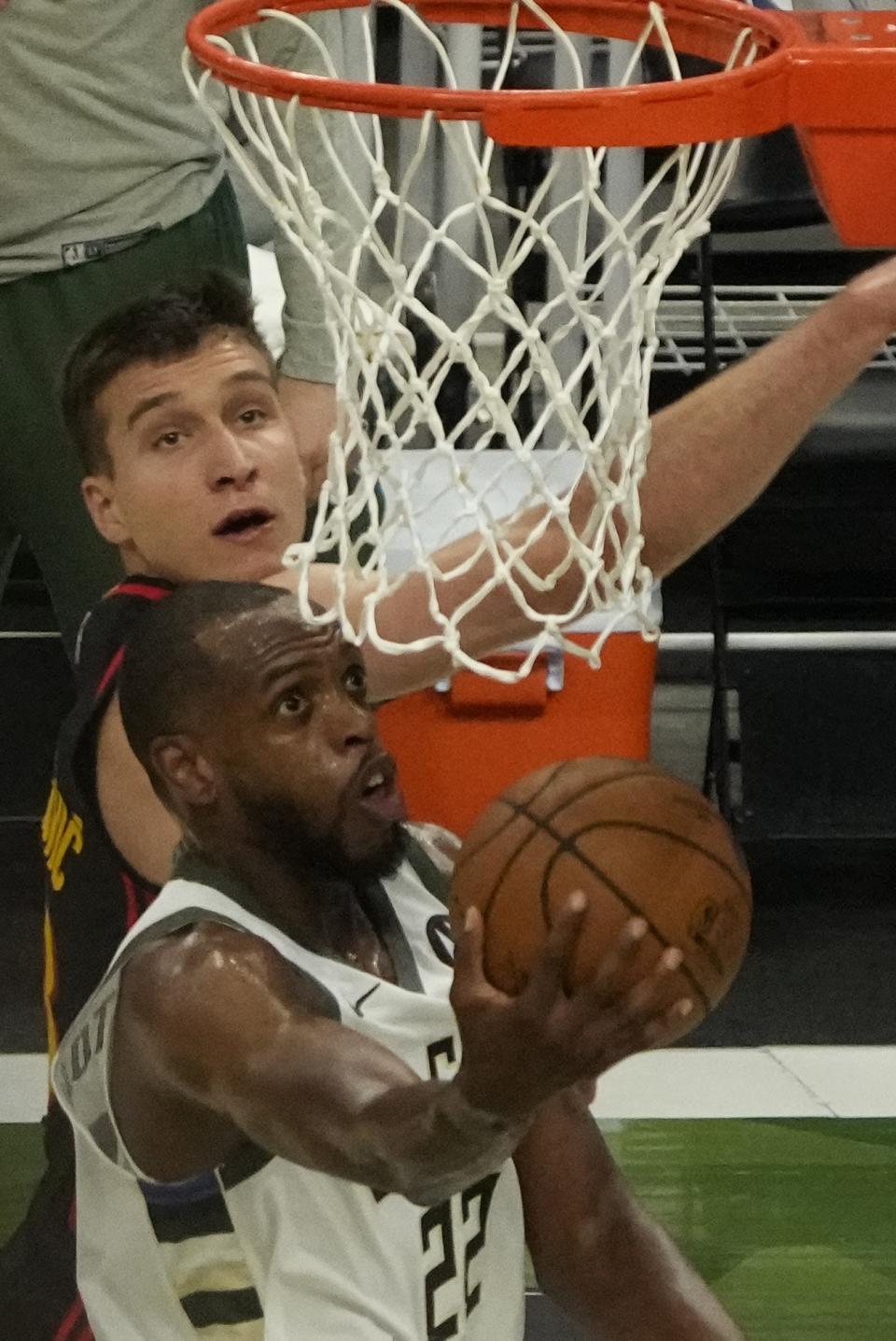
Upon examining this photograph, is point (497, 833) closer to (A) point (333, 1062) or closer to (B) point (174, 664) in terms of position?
(A) point (333, 1062)

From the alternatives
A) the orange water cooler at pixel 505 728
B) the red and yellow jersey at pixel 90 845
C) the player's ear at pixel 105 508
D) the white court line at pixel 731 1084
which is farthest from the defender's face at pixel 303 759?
the white court line at pixel 731 1084

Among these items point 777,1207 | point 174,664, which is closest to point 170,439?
point 174,664

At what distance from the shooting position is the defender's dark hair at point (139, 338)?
6.41ft

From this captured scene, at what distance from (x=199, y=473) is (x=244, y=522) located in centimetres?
6

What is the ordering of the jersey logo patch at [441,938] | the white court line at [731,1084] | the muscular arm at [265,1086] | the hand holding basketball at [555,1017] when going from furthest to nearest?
the white court line at [731,1084] → the jersey logo patch at [441,938] → the muscular arm at [265,1086] → the hand holding basketball at [555,1017]

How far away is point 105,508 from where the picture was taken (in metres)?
1.96

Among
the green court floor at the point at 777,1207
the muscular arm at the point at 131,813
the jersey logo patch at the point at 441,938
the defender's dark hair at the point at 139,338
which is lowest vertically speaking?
the green court floor at the point at 777,1207

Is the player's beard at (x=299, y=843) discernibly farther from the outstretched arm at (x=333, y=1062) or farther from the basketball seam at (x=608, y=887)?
the basketball seam at (x=608, y=887)

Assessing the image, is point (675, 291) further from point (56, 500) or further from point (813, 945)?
point (56, 500)

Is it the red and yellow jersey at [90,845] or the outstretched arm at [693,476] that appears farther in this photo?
the red and yellow jersey at [90,845]

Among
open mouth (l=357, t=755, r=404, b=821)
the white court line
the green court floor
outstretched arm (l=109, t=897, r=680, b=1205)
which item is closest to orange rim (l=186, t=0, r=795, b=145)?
open mouth (l=357, t=755, r=404, b=821)

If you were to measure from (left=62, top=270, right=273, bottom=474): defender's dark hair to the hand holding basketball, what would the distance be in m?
0.84

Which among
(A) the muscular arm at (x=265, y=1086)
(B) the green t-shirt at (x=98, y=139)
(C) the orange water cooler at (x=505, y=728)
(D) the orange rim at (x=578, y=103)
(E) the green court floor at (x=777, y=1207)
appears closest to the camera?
(A) the muscular arm at (x=265, y=1086)

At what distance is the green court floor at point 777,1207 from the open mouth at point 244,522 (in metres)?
1.09
